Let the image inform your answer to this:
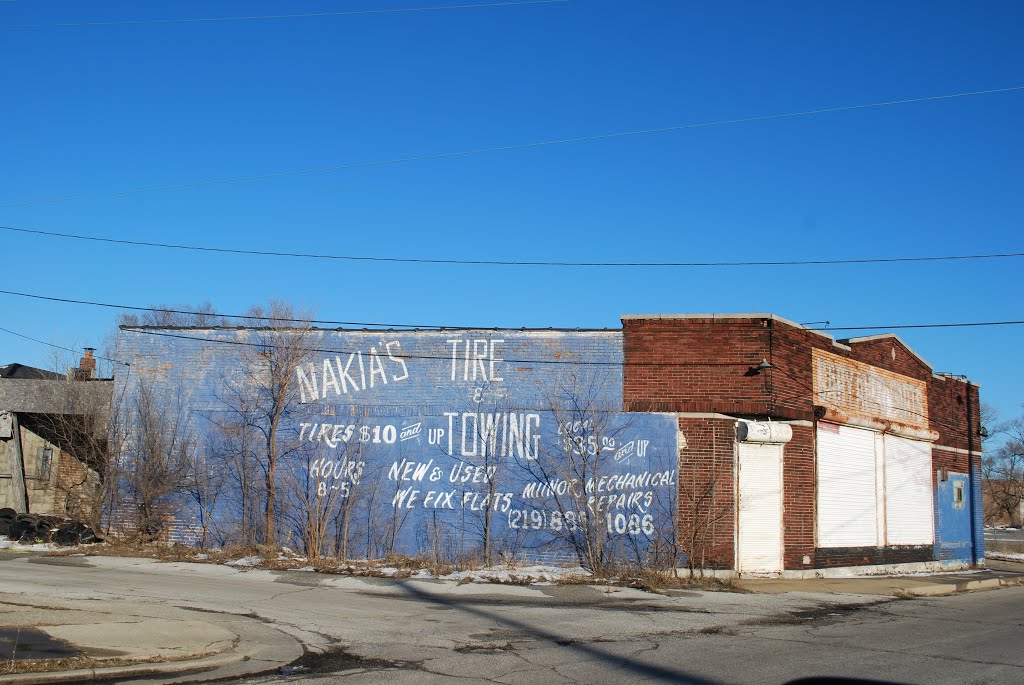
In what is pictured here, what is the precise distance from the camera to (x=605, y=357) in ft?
72.1

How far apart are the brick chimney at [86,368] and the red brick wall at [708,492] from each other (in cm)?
1981

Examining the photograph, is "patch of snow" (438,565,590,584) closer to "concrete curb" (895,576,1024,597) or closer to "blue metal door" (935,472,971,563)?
"concrete curb" (895,576,1024,597)

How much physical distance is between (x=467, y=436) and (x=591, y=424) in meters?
3.12

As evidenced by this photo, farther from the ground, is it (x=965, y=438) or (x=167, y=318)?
(x=167, y=318)

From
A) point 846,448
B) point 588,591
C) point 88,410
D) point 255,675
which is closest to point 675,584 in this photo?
point 588,591

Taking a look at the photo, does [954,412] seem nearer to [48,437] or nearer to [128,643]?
[128,643]

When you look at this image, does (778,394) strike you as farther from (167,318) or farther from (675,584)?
(167,318)

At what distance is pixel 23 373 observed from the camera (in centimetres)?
3375

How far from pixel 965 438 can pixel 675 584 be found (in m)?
18.1

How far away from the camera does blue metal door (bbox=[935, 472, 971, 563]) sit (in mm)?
29078

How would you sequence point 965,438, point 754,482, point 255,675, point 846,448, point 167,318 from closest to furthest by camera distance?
point 255,675, point 754,482, point 846,448, point 965,438, point 167,318

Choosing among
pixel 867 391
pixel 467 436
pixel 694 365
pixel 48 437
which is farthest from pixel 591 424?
pixel 48 437


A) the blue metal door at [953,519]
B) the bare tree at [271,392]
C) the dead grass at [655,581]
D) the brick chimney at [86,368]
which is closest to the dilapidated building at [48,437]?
the brick chimney at [86,368]

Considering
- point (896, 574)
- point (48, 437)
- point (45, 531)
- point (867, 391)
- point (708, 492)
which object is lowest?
point (896, 574)
